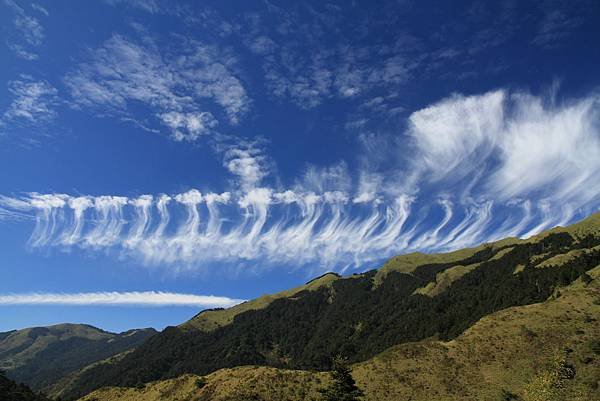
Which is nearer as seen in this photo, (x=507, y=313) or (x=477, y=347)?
(x=477, y=347)

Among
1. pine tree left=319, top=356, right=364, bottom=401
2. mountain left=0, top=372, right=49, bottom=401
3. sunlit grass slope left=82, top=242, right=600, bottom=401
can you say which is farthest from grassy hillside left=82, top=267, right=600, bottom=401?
mountain left=0, top=372, right=49, bottom=401

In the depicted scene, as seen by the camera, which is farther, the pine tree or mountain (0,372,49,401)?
mountain (0,372,49,401)

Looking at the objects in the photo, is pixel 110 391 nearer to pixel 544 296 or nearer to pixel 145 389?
pixel 145 389

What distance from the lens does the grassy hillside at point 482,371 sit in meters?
78.2

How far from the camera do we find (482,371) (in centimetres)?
8625

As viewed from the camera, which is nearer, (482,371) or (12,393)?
(482,371)

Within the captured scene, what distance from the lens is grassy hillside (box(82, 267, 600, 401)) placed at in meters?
78.2

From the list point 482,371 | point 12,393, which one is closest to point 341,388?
point 482,371

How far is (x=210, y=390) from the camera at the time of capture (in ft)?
298

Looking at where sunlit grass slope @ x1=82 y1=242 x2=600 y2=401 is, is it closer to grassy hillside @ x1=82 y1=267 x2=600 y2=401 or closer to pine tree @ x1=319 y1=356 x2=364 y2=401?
grassy hillside @ x1=82 y1=267 x2=600 y2=401

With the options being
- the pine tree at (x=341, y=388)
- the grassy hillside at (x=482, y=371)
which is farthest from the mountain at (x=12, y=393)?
the pine tree at (x=341, y=388)

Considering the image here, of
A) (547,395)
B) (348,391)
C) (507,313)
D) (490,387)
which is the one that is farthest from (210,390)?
(507,313)

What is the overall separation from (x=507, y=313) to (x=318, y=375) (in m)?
49.0

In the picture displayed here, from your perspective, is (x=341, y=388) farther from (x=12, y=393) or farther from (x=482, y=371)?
(x=12, y=393)
